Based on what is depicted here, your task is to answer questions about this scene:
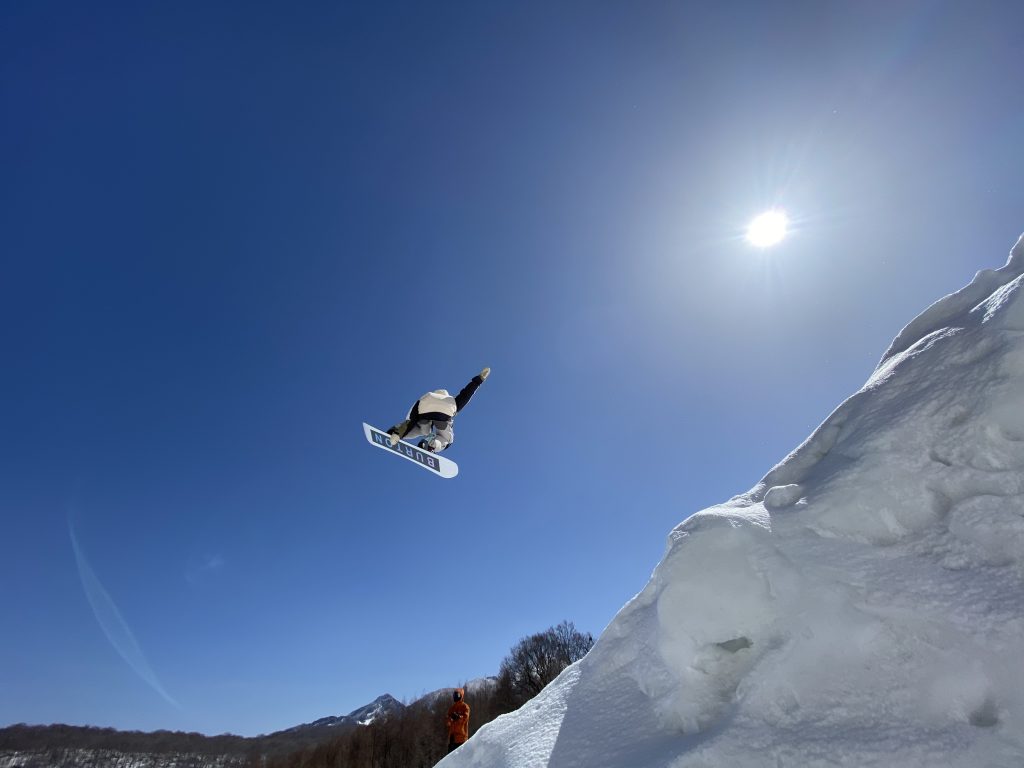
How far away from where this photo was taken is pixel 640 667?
4121 mm

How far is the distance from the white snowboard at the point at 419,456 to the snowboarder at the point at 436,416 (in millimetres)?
1283

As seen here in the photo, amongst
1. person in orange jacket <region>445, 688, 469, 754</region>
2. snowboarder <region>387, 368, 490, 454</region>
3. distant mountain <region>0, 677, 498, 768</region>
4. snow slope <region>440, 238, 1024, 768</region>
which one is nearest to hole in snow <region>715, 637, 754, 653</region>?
snow slope <region>440, 238, 1024, 768</region>

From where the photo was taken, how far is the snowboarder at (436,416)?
11.0 meters

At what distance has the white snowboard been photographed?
13.7 metres

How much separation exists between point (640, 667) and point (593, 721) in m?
0.55

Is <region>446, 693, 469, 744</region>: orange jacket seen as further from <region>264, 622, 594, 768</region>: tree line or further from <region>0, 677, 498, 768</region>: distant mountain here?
<region>0, 677, 498, 768</region>: distant mountain

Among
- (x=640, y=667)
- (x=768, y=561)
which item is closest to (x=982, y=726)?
(x=768, y=561)

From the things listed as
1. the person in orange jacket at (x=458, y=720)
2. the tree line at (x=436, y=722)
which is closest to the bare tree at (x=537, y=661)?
the tree line at (x=436, y=722)

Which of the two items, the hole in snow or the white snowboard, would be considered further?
the white snowboard

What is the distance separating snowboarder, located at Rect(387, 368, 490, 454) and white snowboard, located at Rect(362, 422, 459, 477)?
128 centimetres

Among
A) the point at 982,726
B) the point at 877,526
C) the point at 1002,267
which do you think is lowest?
the point at 982,726

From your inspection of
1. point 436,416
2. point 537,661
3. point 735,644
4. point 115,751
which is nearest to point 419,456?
point 436,416

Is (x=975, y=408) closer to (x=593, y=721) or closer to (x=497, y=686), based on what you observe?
(x=593, y=721)

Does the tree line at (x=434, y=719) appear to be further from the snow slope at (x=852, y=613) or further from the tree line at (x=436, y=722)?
the snow slope at (x=852, y=613)
